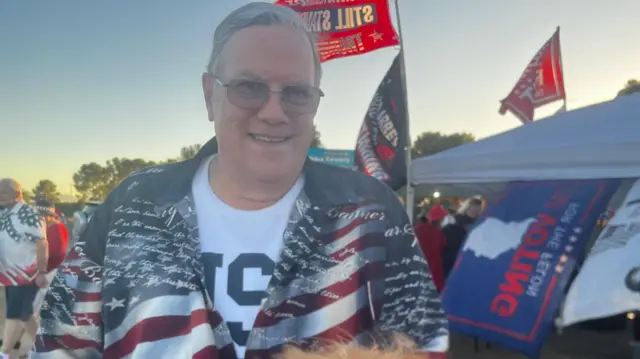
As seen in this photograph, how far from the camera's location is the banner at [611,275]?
301 centimetres

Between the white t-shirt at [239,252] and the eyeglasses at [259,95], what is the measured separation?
0.73ft

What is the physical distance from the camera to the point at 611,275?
309 cm

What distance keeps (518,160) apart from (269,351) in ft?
11.7

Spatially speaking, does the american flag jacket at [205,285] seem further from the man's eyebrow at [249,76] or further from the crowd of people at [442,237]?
the crowd of people at [442,237]

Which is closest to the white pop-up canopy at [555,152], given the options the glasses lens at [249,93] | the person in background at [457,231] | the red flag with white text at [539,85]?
the person in background at [457,231]

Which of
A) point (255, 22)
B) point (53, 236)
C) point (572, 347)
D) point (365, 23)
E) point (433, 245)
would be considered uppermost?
point (365, 23)

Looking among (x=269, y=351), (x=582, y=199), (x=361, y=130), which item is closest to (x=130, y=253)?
(x=269, y=351)

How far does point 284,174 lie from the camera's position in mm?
1228

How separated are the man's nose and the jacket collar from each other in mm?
207

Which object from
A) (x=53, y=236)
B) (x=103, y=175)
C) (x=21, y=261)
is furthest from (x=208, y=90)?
(x=53, y=236)

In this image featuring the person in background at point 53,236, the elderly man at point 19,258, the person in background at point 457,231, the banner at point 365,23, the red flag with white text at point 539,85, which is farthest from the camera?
the red flag with white text at point 539,85

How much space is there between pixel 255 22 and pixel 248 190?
368 mm

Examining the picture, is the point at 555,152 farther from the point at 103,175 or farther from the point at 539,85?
the point at 539,85

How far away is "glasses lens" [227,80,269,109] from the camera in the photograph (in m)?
1.14
